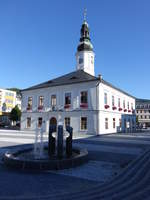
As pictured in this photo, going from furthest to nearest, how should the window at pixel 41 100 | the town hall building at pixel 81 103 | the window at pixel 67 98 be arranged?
the window at pixel 41 100
the window at pixel 67 98
the town hall building at pixel 81 103

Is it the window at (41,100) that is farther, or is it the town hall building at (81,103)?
the window at (41,100)

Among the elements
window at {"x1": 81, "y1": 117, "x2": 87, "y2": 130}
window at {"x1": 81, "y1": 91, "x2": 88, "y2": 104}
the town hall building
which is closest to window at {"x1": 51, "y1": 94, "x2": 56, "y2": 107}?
the town hall building

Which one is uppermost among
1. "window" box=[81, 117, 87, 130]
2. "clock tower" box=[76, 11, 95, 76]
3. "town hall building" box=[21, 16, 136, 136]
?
"clock tower" box=[76, 11, 95, 76]

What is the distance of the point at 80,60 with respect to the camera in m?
35.3

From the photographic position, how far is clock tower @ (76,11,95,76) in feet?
114

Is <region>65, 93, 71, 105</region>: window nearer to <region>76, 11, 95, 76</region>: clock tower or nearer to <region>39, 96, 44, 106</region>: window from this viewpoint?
<region>39, 96, 44, 106</region>: window

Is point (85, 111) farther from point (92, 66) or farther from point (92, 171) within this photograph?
point (92, 171)

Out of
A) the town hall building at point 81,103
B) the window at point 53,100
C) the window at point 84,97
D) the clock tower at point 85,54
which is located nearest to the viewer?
the town hall building at point 81,103

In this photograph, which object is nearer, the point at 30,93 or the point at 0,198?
the point at 0,198

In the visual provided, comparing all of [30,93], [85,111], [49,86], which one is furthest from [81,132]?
[30,93]

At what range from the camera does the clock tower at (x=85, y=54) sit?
114 feet

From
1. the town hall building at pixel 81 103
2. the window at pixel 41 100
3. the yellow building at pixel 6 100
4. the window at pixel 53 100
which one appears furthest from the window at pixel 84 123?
the yellow building at pixel 6 100

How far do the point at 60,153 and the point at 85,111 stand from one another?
690 inches

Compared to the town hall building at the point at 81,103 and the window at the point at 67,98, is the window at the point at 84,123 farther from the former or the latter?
the window at the point at 67,98
